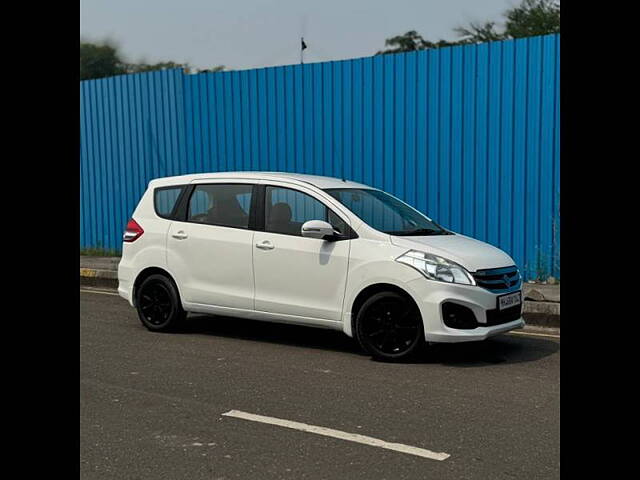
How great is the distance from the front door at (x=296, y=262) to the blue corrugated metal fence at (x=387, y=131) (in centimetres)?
348

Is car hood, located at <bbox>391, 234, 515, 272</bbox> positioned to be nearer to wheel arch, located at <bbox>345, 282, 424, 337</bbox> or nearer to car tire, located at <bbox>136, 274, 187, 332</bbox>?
wheel arch, located at <bbox>345, 282, 424, 337</bbox>

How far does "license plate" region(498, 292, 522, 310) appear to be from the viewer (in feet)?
22.4

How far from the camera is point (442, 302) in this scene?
6.56 m

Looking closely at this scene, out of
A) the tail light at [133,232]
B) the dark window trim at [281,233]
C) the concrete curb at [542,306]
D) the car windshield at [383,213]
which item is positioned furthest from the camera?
the concrete curb at [542,306]

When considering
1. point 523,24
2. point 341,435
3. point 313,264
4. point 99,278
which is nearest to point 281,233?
point 313,264

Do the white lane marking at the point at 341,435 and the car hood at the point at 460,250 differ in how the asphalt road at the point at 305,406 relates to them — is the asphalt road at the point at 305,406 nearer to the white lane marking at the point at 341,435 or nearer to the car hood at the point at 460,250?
the white lane marking at the point at 341,435

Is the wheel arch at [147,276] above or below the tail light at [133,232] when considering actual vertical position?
below

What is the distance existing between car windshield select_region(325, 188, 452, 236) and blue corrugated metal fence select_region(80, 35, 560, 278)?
239 centimetres

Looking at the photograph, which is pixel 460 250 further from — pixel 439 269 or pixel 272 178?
pixel 272 178

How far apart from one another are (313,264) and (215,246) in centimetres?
114

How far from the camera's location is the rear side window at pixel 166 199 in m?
8.23

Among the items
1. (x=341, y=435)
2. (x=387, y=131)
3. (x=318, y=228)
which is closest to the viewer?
(x=341, y=435)

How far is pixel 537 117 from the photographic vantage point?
10.8 m

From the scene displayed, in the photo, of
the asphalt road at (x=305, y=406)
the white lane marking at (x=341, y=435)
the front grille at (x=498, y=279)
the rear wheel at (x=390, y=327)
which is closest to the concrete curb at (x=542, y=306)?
the asphalt road at (x=305, y=406)
